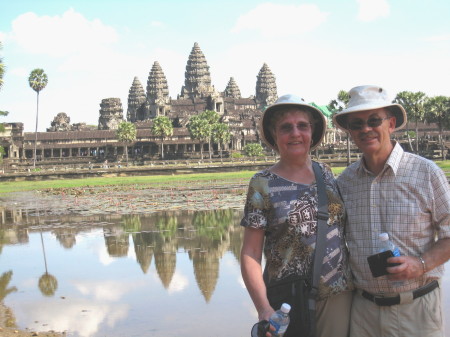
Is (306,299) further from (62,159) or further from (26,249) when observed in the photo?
(62,159)

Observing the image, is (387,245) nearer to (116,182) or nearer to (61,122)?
(116,182)

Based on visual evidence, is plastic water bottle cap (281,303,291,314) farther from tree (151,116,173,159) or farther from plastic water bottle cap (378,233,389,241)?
tree (151,116,173,159)

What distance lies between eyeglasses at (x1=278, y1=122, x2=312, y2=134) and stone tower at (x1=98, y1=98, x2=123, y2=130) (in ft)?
374

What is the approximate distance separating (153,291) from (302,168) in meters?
5.54

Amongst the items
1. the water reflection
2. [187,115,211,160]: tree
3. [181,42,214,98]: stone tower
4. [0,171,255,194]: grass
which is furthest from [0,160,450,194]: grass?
[181,42,214,98]: stone tower

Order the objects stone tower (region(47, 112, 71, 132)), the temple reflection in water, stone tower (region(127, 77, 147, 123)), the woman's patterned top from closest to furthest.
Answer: the woman's patterned top < the temple reflection in water < stone tower (region(47, 112, 71, 132)) < stone tower (region(127, 77, 147, 123))

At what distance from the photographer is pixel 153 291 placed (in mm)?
8836

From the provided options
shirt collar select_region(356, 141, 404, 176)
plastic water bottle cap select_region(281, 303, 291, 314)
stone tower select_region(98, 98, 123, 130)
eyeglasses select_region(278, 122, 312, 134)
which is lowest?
plastic water bottle cap select_region(281, 303, 291, 314)

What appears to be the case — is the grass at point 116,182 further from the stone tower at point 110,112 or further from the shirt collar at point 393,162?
the stone tower at point 110,112

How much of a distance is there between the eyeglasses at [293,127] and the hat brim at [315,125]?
103 mm

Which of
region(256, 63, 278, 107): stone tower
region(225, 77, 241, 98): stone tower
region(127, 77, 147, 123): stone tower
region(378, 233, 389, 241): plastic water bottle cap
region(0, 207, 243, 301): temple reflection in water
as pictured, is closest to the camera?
region(378, 233, 389, 241): plastic water bottle cap

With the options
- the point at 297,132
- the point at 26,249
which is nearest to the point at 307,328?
the point at 297,132

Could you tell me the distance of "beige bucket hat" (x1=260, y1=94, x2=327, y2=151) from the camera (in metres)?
3.79

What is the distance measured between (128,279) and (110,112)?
110 metres
